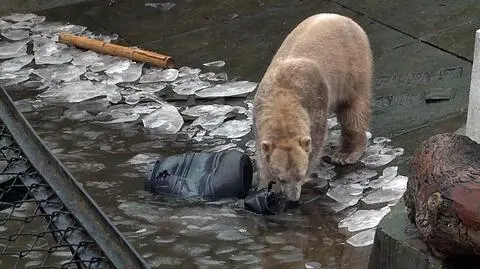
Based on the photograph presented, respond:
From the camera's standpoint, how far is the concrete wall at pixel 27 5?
34.5 ft

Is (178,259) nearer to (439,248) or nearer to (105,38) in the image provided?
(439,248)

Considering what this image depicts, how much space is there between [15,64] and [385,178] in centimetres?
430

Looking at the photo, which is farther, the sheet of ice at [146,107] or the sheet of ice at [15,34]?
the sheet of ice at [15,34]

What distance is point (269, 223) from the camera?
5953mm

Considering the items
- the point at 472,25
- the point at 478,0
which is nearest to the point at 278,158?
the point at 472,25

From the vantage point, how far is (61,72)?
8805mm

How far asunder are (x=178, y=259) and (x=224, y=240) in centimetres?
35

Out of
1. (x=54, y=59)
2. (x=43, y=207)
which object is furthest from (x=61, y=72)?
(x=43, y=207)

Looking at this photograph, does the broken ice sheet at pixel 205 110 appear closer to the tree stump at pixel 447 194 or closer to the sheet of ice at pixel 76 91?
the sheet of ice at pixel 76 91

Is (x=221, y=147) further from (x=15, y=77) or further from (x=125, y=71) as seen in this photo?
(x=15, y=77)

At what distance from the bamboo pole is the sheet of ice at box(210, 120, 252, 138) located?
1.41m

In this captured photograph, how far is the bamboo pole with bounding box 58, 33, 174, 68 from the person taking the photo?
864 centimetres

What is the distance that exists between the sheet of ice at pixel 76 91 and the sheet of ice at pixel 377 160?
2654 millimetres

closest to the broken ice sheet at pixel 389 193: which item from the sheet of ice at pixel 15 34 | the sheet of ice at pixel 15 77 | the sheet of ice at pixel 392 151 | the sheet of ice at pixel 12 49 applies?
the sheet of ice at pixel 392 151
